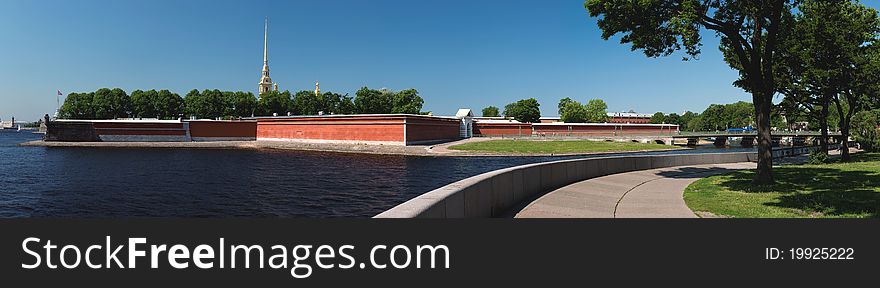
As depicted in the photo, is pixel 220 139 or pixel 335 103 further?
pixel 335 103

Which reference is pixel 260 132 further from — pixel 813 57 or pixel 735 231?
pixel 735 231

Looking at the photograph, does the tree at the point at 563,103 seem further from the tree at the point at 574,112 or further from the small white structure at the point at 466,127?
the small white structure at the point at 466,127

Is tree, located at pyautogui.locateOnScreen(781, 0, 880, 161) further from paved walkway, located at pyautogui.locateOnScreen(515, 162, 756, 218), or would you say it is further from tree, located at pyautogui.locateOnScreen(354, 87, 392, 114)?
tree, located at pyautogui.locateOnScreen(354, 87, 392, 114)

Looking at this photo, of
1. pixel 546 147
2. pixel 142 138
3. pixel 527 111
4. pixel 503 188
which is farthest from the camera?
pixel 527 111

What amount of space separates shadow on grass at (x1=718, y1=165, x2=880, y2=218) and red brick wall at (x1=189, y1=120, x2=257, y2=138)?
86888 millimetres

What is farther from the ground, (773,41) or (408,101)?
(408,101)

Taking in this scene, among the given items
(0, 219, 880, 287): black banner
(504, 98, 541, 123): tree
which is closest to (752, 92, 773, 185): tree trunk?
(0, 219, 880, 287): black banner

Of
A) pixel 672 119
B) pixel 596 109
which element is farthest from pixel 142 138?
→ pixel 672 119

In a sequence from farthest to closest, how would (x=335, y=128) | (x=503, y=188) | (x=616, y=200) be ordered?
(x=335, y=128) → (x=616, y=200) → (x=503, y=188)

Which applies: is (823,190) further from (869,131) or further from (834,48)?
(869,131)

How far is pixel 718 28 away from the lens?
1708 cm

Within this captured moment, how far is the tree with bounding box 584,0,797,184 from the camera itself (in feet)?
51.8

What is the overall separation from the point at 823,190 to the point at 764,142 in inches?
108

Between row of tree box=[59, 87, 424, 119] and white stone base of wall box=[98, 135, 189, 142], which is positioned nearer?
white stone base of wall box=[98, 135, 189, 142]
